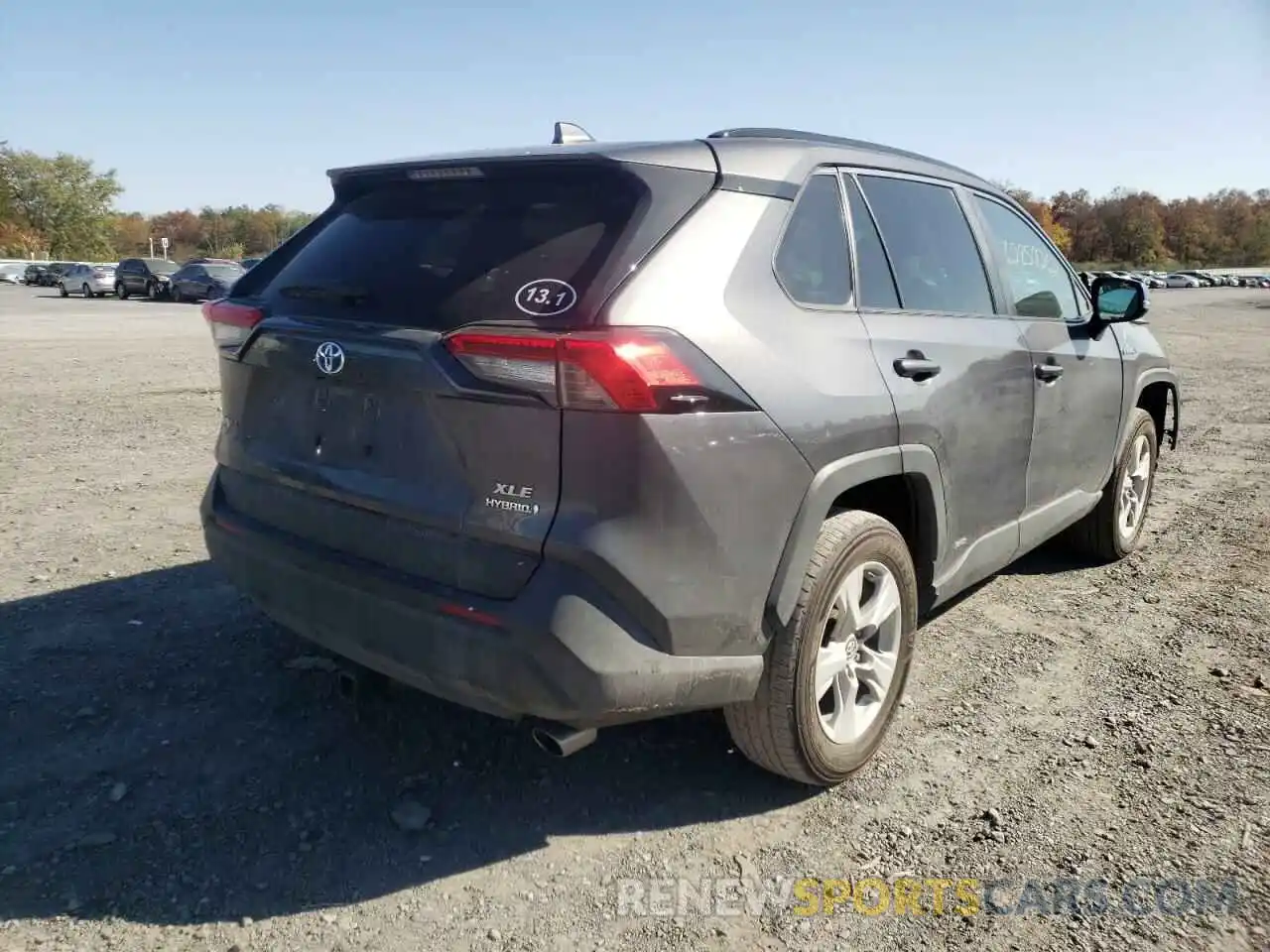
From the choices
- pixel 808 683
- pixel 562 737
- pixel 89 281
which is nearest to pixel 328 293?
pixel 562 737

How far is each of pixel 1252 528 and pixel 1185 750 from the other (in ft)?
10.7

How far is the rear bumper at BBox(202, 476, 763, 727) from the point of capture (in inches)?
90.0

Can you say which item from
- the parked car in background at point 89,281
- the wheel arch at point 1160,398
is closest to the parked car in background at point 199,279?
the parked car in background at point 89,281

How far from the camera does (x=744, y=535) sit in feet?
8.18

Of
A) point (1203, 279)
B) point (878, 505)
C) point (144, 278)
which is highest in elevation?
point (1203, 279)

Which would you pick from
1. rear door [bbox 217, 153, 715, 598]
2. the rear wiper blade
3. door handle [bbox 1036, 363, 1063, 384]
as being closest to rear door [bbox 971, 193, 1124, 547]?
door handle [bbox 1036, 363, 1063, 384]

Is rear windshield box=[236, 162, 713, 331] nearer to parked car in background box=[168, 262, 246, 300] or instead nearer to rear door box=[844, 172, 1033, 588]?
rear door box=[844, 172, 1033, 588]

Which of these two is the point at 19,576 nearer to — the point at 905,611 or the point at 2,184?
the point at 905,611

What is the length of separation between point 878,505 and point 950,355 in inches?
22.8

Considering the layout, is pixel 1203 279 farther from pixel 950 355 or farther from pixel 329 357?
pixel 329 357

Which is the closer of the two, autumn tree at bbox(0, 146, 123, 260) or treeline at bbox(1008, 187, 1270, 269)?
autumn tree at bbox(0, 146, 123, 260)

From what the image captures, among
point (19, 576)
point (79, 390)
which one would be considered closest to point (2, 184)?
point (79, 390)

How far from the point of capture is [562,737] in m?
2.42

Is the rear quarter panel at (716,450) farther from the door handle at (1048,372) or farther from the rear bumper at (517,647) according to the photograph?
the door handle at (1048,372)
